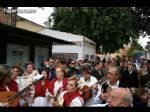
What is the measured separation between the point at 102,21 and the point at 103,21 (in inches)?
0.8

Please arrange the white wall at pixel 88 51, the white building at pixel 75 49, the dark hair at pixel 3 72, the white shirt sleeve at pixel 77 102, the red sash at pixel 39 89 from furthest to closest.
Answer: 1. the white wall at pixel 88 51
2. the white building at pixel 75 49
3. the red sash at pixel 39 89
4. the dark hair at pixel 3 72
5. the white shirt sleeve at pixel 77 102

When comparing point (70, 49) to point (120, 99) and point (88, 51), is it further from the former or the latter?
point (120, 99)

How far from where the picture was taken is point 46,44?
62.8ft

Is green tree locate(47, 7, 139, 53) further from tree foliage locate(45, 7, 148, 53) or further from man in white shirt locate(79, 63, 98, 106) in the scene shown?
man in white shirt locate(79, 63, 98, 106)

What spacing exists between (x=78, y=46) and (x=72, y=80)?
37.9 ft

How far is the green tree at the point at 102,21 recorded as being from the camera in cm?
746

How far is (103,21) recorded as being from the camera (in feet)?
30.2

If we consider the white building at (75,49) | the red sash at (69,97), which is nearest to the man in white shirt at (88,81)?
the red sash at (69,97)

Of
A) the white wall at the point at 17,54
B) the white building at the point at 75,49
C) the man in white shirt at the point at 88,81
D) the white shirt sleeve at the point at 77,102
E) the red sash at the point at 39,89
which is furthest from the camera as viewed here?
the white building at the point at 75,49

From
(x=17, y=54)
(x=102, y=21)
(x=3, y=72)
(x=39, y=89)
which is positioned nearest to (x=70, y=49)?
(x=17, y=54)

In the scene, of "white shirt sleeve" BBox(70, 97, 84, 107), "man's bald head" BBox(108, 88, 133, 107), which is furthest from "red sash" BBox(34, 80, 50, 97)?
"man's bald head" BBox(108, 88, 133, 107)

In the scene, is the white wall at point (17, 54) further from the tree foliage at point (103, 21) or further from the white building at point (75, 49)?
the tree foliage at point (103, 21)
